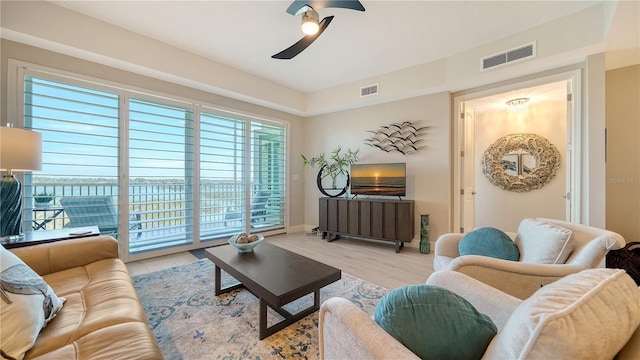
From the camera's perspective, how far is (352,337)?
0.80 m

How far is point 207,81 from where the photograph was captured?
346 cm

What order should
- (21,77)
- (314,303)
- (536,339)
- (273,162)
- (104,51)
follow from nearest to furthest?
(536,339) < (314,303) < (21,77) < (104,51) < (273,162)

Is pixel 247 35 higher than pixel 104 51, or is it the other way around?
pixel 247 35

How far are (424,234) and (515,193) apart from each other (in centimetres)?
242

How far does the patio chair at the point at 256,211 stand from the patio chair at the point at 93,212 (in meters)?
1.33

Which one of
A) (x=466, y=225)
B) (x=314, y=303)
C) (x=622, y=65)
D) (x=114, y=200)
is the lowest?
(x=314, y=303)

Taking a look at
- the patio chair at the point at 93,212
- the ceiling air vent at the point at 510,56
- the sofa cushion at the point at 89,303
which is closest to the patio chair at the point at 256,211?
the patio chair at the point at 93,212

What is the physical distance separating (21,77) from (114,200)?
4.87 ft

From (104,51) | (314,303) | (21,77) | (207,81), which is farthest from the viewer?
(207,81)

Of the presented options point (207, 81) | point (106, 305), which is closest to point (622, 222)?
point (106, 305)

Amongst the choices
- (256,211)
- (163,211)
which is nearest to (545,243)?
(256,211)

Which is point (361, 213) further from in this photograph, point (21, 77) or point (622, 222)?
point (21, 77)

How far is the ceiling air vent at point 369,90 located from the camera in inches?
155

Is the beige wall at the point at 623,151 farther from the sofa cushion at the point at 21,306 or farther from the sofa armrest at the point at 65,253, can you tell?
the sofa armrest at the point at 65,253
